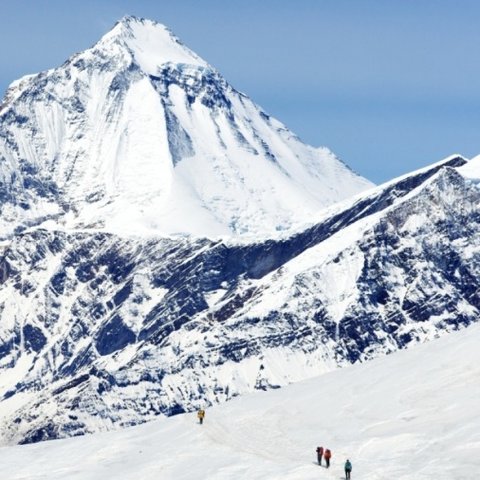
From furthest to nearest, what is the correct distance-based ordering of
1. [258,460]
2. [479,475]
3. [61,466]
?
1. [61,466]
2. [258,460]
3. [479,475]

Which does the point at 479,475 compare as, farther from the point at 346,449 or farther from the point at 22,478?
the point at 22,478

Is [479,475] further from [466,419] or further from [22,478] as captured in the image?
[22,478]

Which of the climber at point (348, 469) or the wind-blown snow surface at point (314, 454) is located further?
the wind-blown snow surface at point (314, 454)

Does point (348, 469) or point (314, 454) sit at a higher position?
point (314, 454)

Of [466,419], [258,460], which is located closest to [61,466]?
[258,460]

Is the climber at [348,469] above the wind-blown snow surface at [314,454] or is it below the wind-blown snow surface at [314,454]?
below

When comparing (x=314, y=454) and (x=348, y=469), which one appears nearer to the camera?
(x=348, y=469)

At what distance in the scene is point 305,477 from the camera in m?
172

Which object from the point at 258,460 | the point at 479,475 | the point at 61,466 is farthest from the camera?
the point at 61,466

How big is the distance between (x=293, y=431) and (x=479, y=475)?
38537 mm

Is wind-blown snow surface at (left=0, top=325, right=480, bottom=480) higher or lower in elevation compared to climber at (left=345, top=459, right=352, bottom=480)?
higher

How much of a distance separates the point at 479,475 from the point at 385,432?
26.0 meters

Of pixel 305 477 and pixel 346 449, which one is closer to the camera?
pixel 305 477

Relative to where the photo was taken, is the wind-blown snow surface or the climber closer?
the climber
